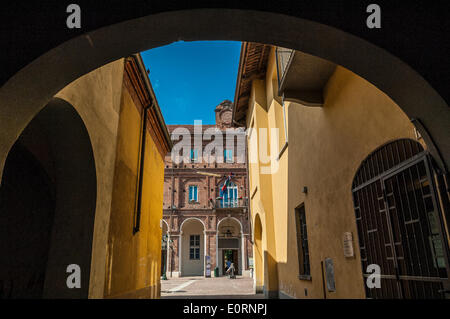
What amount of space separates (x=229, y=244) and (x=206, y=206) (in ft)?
13.3

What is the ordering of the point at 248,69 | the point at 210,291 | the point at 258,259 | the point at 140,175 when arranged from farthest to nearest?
the point at 210,291 → the point at 258,259 → the point at 248,69 → the point at 140,175

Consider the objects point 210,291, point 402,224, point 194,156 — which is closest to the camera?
point 402,224

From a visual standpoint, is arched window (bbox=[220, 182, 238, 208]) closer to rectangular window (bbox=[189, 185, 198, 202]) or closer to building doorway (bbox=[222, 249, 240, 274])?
rectangular window (bbox=[189, 185, 198, 202])

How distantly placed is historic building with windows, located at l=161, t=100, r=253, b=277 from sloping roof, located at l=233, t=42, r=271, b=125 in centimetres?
1322

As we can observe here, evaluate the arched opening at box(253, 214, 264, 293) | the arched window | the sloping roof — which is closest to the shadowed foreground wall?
the sloping roof

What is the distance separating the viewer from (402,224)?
365cm

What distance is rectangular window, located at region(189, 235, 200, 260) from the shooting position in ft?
94.5

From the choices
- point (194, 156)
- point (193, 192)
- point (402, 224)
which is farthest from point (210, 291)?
point (194, 156)

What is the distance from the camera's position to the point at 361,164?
450cm

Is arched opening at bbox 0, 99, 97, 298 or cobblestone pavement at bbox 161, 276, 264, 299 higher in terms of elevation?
arched opening at bbox 0, 99, 97, 298

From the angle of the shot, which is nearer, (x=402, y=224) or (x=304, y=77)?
(x=402, y=224)

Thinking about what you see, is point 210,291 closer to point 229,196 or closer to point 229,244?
point 229,196
